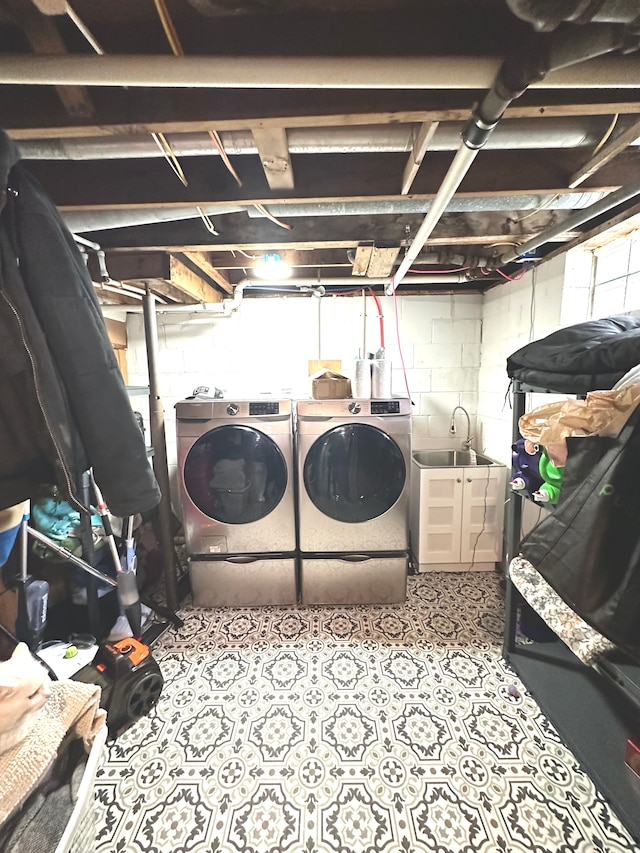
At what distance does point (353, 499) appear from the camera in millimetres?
2090

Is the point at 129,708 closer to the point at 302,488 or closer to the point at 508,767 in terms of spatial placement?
the point at 302,488

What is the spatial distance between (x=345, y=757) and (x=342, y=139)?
7.00 feet

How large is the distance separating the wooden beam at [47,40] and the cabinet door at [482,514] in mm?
2498

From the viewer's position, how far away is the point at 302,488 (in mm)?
2051

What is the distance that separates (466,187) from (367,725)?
2.18m

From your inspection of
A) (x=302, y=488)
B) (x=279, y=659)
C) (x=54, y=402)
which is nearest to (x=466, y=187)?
(x=54, y=402)

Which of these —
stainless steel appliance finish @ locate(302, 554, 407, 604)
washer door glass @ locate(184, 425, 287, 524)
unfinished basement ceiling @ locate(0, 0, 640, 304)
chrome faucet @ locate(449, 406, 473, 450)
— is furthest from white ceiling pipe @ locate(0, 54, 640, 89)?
chrome faucet @ locate(449, 406, 473, 450)

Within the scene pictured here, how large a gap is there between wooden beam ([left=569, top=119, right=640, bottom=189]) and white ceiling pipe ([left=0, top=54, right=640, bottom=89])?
11.3 inches

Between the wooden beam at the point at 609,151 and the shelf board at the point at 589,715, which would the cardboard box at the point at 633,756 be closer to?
the shelf board at the point at 589,715

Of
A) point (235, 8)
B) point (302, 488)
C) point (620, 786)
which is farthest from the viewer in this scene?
point (302, 488)

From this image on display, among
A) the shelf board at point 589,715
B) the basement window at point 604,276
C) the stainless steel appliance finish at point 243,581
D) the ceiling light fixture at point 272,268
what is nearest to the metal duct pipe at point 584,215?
the basement window at point 604,276

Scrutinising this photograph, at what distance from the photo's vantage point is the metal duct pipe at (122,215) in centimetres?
127

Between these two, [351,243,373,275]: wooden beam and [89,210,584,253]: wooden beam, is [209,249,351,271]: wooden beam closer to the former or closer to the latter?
[351,243,373,275]: wooden beam

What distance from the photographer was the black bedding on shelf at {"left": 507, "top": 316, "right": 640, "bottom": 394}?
1083 mm
